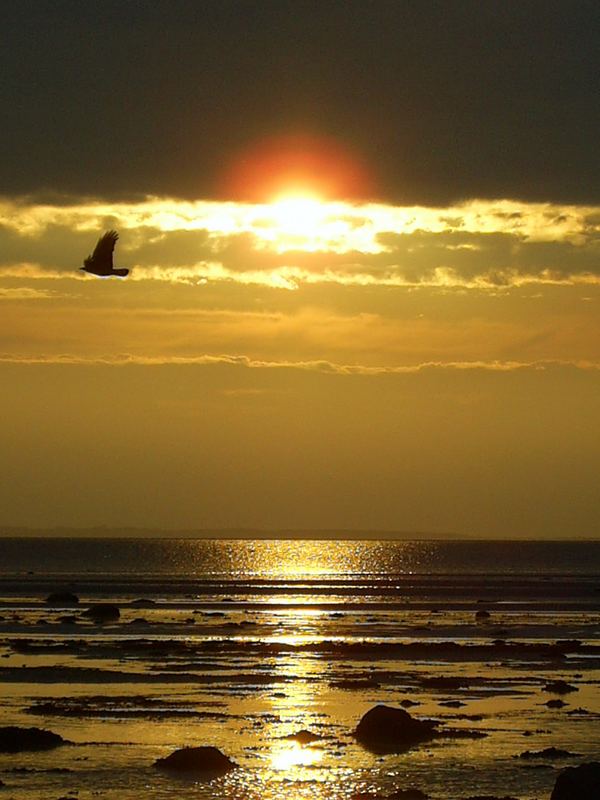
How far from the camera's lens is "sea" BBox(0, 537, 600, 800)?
33.5 m

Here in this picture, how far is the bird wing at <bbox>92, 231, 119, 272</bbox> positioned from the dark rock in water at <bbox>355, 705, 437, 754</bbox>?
1504 cm

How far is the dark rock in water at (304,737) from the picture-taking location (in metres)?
38.2

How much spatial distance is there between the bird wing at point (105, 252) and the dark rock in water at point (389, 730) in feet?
49.3

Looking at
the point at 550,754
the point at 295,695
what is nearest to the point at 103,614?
the point at 295,695

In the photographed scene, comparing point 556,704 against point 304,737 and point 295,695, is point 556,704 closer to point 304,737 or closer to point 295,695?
point 295,695

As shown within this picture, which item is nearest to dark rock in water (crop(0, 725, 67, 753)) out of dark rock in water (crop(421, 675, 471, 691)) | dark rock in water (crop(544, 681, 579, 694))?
dark rock in water (crop(421, 675, 471, 691))

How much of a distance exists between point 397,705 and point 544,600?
2784 inches

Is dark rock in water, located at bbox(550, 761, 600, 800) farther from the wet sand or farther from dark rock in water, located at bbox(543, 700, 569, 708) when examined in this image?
dark rock in water, located at bbox(543, 700, 569, 708)

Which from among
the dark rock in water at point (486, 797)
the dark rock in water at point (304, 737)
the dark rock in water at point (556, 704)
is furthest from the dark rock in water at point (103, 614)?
the dark rock in water at point (486, 797)

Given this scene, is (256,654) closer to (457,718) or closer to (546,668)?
(546,668)

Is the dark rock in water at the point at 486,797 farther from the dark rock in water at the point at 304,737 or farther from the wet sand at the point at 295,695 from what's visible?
the dark rock in water at the point at 304,737

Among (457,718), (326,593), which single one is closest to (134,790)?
(457,718)

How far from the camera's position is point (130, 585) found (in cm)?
14388

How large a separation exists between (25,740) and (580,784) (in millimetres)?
14965
